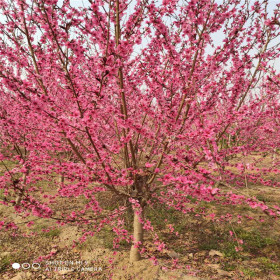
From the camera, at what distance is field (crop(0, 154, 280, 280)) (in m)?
4.29

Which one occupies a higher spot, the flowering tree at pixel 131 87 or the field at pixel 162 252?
the flowering tree at pixel 131 87

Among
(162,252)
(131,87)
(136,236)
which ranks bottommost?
(162,252)

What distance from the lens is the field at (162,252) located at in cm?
429

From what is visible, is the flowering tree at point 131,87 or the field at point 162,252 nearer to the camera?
the flowering tree at point 131,87

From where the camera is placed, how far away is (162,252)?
5086 millimetres

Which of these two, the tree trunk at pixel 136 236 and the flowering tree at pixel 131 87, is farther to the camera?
the tree trunk at pixel 136 236

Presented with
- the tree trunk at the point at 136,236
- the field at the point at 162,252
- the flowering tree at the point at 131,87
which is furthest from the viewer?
the tree trunk at the point at 136,236

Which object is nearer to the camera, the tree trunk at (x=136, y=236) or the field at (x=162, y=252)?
the field at (x=162, y=252)

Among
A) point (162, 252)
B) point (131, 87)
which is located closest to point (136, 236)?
point (162, 252)

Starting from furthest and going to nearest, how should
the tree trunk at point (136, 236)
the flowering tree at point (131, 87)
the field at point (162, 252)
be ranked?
the tree trunk at point (136, 236), the field at point (162, 252), the flowering tree at point (131, 87)

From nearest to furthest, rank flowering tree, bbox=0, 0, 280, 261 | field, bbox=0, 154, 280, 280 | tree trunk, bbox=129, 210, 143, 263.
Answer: flowering tree, bbox=0, 0, 280, 261, field, bbox=0, 154, 280, 280, tree trunk, bbox=129, 210, 143, 263

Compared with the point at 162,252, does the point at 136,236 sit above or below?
above

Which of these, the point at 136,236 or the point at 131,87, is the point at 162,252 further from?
the point at 131,87

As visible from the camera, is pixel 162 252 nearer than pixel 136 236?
No
